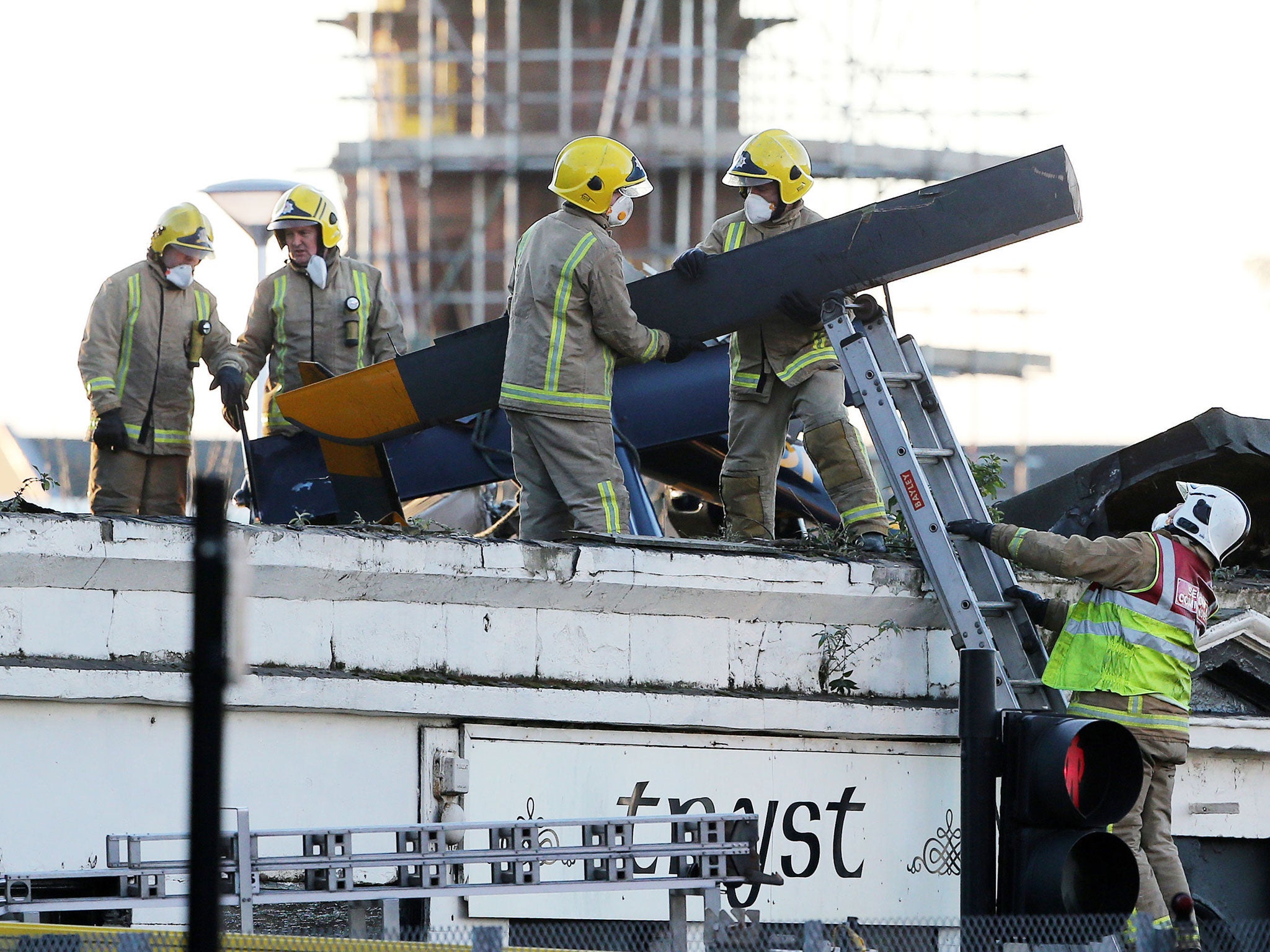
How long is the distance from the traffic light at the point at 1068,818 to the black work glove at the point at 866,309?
191 centimetres

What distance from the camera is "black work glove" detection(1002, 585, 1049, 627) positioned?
608 cm

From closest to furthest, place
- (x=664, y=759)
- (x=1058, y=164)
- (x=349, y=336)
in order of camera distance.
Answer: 1. (x=664, y=759)
2. (x=1058, y=164)
3. (x=349, y=336)

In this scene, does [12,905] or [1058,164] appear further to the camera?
[1058,164]

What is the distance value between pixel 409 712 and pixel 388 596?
1.11ft

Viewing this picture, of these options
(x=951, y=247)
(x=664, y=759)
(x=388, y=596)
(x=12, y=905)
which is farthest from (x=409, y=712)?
(x=951, y=247)

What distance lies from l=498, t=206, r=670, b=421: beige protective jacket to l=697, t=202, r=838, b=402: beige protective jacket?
0.45 m

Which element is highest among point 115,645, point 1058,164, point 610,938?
point 1058,164

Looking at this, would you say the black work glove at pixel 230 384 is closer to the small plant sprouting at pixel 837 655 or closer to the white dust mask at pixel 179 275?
the white dust mask at pixel 179 275

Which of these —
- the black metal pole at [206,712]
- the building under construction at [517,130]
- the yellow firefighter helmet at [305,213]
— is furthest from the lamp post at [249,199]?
the building under construction at [517,130]

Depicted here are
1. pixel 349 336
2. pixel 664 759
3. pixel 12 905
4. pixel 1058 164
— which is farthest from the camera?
pixel 349 336

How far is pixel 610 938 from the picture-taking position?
5.43 meters

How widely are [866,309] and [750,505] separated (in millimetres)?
835

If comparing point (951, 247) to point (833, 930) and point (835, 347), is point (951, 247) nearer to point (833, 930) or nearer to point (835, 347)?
point (835, 347)

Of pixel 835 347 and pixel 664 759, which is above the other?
pixel 835 347
